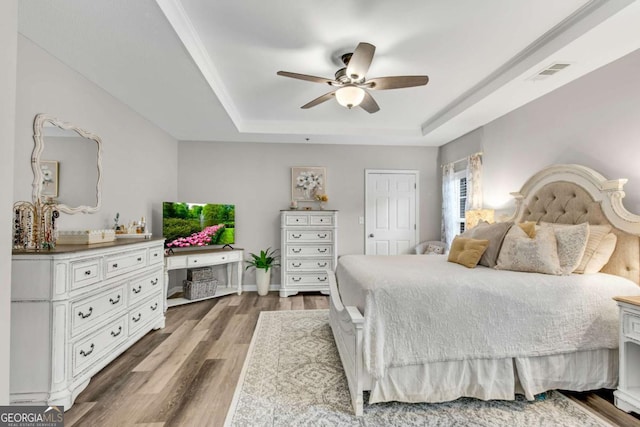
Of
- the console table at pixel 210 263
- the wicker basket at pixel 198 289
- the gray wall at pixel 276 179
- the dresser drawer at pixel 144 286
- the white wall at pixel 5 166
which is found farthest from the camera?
the gray wall at pixel 276 179

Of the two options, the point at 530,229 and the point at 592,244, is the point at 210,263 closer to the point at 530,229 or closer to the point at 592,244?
the point at 530,229

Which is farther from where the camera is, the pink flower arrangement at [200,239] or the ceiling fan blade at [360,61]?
the pink flower arrangement at [200,239]

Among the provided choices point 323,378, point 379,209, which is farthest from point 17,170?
point 379,209

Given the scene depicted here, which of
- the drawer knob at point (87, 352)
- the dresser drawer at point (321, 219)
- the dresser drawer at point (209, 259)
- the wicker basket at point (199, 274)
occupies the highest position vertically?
the dresser drawer at point (321, 219)

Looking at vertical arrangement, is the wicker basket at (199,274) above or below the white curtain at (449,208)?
below

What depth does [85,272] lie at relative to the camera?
81.8 inches

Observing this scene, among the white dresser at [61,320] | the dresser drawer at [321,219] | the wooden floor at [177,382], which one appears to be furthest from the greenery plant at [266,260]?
the white dresser at [61,320]

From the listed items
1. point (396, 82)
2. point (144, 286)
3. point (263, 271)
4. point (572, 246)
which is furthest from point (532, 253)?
point (263, 271)

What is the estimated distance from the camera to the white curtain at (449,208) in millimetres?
4773

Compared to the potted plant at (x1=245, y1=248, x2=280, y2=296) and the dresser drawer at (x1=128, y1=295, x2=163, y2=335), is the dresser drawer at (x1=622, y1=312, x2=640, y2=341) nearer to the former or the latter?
the dresser drawer at (x1=128, y1=295, x2=163, y2=335)

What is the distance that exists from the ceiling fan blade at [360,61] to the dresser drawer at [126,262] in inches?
96.6

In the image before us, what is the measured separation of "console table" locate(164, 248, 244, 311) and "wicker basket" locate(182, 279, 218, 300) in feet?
0.20

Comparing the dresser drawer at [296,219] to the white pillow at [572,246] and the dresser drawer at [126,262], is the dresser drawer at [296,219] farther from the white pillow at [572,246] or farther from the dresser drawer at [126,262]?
the white pillow at [572,246]

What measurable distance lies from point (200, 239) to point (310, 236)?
5.52ft
